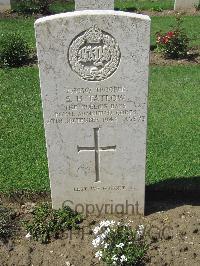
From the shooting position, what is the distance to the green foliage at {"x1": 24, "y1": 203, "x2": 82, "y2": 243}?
17.0 feet

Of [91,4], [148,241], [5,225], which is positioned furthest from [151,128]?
[5,225]

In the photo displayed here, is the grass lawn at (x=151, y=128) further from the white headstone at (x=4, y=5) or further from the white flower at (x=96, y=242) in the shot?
the white headstone at (x=4, y=5)

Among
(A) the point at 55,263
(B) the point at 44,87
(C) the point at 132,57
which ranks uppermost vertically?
(C) the point at 132,57

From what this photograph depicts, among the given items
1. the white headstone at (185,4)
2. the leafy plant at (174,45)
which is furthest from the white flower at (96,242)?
the white headstone at (185,4)

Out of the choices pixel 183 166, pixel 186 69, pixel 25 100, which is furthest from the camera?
pixel 186 69

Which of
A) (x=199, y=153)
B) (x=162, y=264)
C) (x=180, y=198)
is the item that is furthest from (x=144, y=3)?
(x=162, y=264)

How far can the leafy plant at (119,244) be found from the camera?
15.1ft

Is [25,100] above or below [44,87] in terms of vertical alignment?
below

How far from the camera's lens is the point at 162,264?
4.84 metres

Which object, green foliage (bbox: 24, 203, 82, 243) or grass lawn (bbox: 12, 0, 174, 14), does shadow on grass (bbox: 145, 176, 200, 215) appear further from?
grass lawn (bbox: 12, 0, 174, 14)

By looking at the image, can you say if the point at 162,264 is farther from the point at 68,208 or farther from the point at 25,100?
the point at 25,100

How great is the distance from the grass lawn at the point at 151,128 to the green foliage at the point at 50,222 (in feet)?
2.44

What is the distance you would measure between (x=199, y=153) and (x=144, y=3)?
9667 millimetres

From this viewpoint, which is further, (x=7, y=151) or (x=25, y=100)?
(x=25, y=100)
